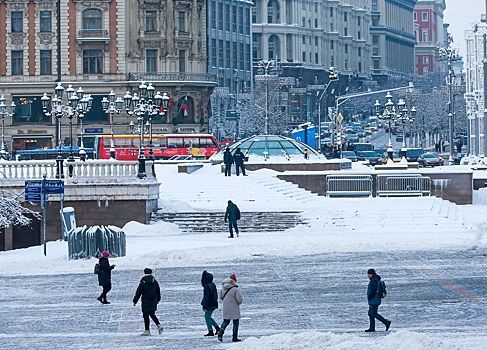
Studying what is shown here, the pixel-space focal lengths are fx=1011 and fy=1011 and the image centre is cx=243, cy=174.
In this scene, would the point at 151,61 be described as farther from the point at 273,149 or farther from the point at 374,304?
the point at 374,304

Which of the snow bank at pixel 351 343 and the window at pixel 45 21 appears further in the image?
the window at pixel 45 21

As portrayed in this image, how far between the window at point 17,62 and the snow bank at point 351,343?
71.8 metres

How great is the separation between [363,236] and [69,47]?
55.4m

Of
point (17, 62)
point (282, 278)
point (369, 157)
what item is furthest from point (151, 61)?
point (282, 278)

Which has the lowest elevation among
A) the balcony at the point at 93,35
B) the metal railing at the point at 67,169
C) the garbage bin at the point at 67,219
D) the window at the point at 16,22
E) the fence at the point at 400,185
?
the garbage bin at the point at 67,219

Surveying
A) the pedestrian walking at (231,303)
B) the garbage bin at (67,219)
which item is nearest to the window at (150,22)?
the garbage bin at (67,219)

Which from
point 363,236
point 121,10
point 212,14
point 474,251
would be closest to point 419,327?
point 474,251

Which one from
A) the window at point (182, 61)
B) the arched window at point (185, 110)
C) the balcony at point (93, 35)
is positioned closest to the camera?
the balcony at point (93, 35)

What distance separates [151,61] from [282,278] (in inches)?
2468

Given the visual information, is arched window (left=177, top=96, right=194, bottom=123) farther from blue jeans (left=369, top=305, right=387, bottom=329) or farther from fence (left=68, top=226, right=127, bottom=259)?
blue jeans (left=369, top=305, right=387, bottom=329)

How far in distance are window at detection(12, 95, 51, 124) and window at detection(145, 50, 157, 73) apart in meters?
9.59

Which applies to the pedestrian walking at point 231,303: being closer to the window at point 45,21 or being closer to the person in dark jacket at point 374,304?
the person in dark jacket at point 374,304

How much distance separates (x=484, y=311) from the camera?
20.0 meters

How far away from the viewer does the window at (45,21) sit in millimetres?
84875
